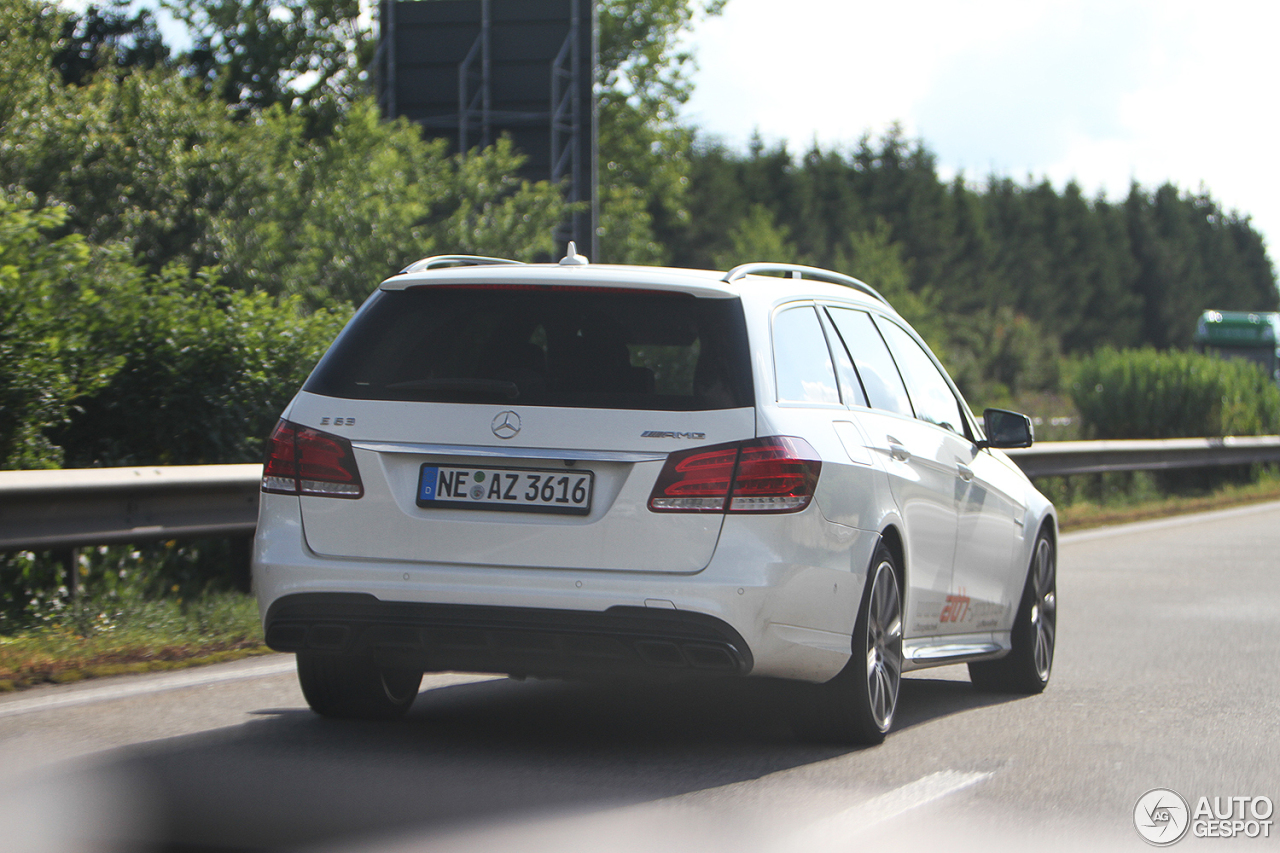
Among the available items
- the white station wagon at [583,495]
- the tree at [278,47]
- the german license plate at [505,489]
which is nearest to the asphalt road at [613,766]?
the white station wagon at [583,495]

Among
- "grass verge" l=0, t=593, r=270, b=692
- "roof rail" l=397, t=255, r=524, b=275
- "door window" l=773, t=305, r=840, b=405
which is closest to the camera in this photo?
"door window" l=773, t=305, r=840, b=405

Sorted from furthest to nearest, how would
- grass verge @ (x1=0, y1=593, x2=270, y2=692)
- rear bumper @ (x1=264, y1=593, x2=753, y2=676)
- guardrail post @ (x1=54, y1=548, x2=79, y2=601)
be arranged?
guardrail post @ (x1=54, y1=548, x2=79, y2=601) < grass verge @ (x1=0, y1=593, x2=270, y2=692) < rear bumper @ (x1=264, y1=593, x2=753, y2=676)

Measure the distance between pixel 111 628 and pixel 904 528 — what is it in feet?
13.1

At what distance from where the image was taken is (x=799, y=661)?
546cm

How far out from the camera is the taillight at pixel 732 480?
17.3ft

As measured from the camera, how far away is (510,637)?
17.4ft

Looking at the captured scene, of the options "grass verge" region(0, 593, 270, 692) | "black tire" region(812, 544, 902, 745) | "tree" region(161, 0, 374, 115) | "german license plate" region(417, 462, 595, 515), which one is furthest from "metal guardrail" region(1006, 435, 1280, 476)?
"tree" region(161, 0, 374, 115)

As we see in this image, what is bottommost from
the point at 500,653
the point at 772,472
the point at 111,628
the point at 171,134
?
the point at 111,628

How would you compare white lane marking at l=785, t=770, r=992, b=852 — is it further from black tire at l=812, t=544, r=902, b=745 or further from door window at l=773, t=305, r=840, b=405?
door window at l=773, t=305, r=840, b=405

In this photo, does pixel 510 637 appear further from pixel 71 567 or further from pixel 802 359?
pixel 71 567

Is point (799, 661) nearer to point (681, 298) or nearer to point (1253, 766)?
point (681, 298)

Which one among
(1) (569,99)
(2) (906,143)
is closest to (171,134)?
(1) (569,99)

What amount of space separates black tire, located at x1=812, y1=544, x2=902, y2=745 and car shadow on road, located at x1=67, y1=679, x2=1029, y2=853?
0.31 ft

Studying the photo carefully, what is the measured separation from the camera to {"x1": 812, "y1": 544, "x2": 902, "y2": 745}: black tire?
227 inches
